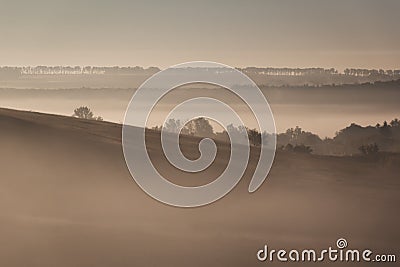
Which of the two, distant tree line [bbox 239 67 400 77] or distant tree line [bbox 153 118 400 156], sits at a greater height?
distant tree line [bbox 239 67 400 77]

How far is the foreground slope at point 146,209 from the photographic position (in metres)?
A: 2.71

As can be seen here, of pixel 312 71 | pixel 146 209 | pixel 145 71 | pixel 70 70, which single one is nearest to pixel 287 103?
pixel 312 71

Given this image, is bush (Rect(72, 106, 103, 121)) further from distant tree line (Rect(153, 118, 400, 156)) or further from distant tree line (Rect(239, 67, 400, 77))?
distant tree line (Rect(239, 67, 400, 77))

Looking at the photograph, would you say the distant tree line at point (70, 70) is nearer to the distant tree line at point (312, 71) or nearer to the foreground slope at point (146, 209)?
the foreground slope at point (146, 209)

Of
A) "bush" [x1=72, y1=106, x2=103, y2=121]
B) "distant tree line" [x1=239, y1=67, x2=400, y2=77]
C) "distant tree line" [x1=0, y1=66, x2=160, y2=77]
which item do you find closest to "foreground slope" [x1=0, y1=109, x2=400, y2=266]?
"bush" [x1=72, y1=106, x2=103, y2=121]

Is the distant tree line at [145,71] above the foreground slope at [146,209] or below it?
above

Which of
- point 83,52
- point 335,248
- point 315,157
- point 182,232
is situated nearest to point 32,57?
point 83,52

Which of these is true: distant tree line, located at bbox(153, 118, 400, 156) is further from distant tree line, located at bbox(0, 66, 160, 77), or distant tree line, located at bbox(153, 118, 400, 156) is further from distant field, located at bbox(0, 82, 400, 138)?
distant tree line, located at bbox(0, 66, 160, 77)

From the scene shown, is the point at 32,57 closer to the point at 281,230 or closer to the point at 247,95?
the point at 247,95

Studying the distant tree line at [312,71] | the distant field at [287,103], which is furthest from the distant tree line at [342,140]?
the distant tree line at [312,71]

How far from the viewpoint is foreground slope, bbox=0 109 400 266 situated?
2.71 meters

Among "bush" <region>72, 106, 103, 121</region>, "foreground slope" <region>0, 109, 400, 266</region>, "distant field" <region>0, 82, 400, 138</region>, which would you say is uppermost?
"distant field" <region>0, 82, 400, 138</region>

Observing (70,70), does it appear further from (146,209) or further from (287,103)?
(287,103)

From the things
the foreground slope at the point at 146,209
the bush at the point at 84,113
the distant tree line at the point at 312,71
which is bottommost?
the foreground slope at the point at 146,209
